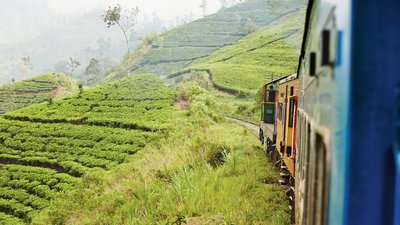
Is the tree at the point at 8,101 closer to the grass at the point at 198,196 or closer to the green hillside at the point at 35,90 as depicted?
the green hillside at the point at 35,90

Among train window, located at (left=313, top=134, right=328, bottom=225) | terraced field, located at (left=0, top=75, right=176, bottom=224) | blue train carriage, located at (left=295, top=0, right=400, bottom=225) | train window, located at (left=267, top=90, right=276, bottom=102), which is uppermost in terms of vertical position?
blue train carriage, located at (left=295, top=0, right=400, bottom=225)

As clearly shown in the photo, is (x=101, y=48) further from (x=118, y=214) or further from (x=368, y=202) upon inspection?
(x=368, y=202)

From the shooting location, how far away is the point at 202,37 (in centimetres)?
6931

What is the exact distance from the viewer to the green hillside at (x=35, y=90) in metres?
41.7

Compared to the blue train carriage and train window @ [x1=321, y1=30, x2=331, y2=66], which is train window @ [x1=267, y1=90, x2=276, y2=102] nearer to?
train window @ [x1=321, y1=30, x2=331, y2=66]

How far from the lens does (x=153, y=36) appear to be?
233ft

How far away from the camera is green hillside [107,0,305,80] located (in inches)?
2482

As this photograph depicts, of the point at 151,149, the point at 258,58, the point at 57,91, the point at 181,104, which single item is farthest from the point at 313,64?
the point at 57,91

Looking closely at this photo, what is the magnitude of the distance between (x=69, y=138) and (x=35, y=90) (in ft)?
76.8

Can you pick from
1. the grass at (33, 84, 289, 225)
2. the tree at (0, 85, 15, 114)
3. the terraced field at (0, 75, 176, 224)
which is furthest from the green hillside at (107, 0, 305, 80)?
the grass at (33, 84, 289, 225)

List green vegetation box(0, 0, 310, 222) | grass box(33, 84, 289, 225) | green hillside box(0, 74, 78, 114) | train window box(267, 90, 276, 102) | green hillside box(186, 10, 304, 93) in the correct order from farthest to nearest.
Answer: green hillside box(0, 74, 78, 114) < green hillside box(186, 10, 304, 93) < train window box(267, 90, 276, 102) < green vegetation box(0, 0, 310, 222) < grass box(33, 84, 289, 225)

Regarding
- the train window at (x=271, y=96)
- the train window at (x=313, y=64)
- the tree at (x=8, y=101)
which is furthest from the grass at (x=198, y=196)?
the tree at (x=8, y=101)

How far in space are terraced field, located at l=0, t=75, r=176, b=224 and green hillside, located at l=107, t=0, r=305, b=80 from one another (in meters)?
26.8

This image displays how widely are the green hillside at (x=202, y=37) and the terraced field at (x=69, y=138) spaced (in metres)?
26.8
